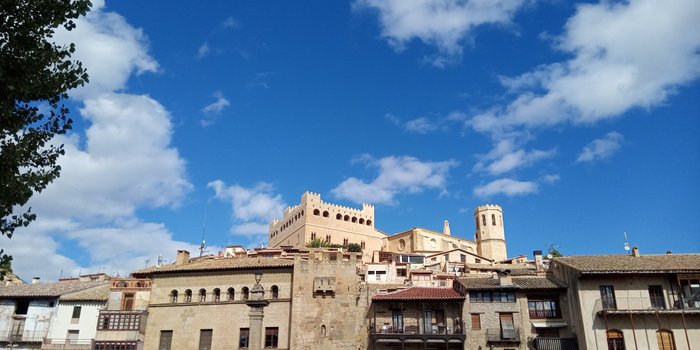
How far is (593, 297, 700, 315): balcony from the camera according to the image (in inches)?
1284

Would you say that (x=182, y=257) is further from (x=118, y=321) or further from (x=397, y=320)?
(x=397, y=320)

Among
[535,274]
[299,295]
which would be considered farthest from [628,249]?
[299,295]

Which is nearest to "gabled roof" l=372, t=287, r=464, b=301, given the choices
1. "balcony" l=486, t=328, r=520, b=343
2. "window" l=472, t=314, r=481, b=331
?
"window" l=472, t=314, r=481, b=331

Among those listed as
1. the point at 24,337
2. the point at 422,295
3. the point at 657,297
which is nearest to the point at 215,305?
the point at 422,295

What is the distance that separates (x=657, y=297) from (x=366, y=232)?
203ft

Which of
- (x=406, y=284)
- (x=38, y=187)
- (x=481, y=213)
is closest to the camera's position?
(x=38, y=187)

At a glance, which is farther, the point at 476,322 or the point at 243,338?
the point at 243,338

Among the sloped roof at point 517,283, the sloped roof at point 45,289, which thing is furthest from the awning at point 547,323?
the sloped roof at point 45,289

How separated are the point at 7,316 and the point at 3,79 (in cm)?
3697

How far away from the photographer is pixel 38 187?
49.0 feet

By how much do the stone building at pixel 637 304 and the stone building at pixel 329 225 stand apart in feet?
172

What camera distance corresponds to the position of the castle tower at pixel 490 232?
315 ft

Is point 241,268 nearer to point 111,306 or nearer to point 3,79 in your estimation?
point 111,306

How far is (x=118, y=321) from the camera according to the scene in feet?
133
